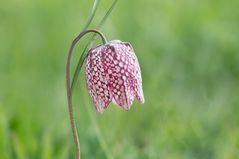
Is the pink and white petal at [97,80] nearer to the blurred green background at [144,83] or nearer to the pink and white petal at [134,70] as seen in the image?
the pink and white petal at [134,70]

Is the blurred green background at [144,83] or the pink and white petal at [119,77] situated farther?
the blurred green background at [144,83]

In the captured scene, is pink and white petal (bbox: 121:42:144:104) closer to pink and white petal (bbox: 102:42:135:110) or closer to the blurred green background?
pink and white petal (bbox: 102:42:135:110)

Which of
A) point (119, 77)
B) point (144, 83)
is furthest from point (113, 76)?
point (144, 83)

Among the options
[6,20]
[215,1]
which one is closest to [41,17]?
[6,20]

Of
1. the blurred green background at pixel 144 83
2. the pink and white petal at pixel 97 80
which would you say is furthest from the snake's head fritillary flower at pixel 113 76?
the blurred green background at pixel 144 83

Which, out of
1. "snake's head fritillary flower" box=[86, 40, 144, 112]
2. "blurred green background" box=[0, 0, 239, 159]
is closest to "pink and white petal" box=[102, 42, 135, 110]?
"snake's head fritillary flower" box=[86, 40, 144, 112]

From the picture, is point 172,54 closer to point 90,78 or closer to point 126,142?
point 126,142

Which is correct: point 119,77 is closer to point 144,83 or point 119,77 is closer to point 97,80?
point 97,80
